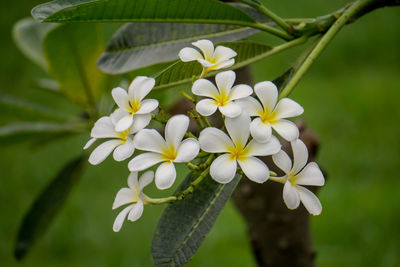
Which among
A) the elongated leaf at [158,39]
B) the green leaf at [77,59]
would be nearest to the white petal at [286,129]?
the elongated leaf at [158,39]

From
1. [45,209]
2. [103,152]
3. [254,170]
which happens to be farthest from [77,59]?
[254,170]

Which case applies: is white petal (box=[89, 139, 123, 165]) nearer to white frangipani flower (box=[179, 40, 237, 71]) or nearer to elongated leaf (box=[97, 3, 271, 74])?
white frangipani flower (box=[179, 40, 237, 71])

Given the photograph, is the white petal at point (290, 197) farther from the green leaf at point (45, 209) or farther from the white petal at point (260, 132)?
the green leaf at point (45, 209)

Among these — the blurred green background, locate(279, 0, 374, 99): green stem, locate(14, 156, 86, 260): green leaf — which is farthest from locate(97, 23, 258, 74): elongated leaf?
the blurred green background

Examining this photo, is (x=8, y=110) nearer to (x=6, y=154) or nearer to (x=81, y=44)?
(x=81, y=44)

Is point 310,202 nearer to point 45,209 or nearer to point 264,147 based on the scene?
point 264,147

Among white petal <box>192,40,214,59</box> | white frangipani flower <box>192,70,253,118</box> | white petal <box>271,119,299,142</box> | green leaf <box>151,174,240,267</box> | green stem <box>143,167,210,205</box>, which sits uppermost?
white petal <box>192,40,214,59</box>
